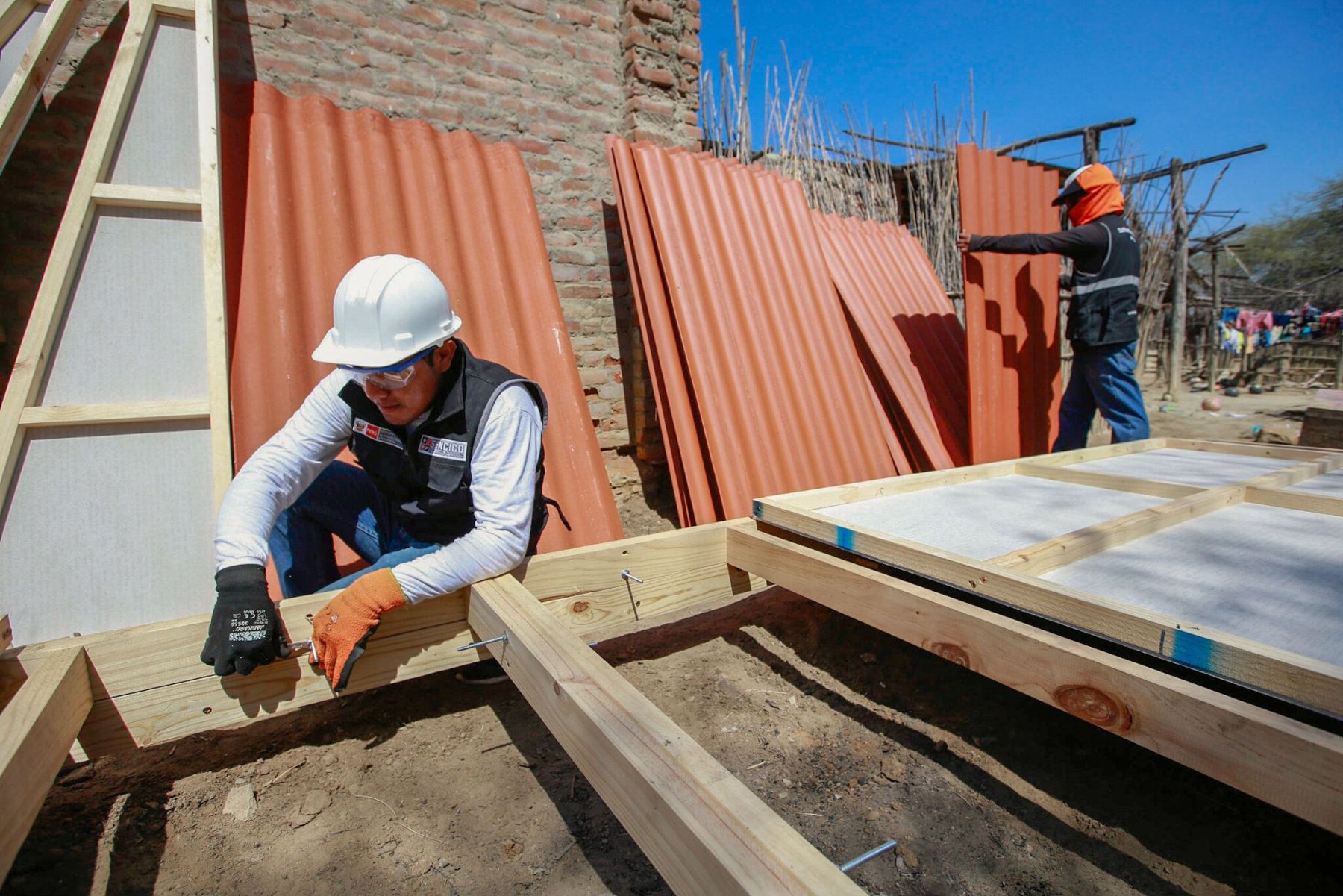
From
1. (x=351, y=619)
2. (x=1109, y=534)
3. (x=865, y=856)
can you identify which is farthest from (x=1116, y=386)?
(x=351, y=619)

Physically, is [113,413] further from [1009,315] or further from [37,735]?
[1009,315]

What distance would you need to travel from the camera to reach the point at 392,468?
204cm

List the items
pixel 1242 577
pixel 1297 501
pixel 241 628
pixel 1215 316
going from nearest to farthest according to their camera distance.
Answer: pixel 241 628
pixel 1242 577
pixel 1297 501
pixel 1215 316

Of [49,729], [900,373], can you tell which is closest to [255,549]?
[49,729]

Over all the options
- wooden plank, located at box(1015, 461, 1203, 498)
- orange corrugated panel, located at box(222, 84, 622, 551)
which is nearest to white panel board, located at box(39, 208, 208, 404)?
orange corrugated panel, located at box(222, 84, 622, 551)

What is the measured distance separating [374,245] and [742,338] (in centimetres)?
184

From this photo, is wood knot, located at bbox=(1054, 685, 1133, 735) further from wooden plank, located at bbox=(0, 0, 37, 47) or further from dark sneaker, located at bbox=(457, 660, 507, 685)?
wooden plank, located at bbox=(0, 0, 37, 47)

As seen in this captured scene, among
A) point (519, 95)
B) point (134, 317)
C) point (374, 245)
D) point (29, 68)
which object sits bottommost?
point (134, 317)

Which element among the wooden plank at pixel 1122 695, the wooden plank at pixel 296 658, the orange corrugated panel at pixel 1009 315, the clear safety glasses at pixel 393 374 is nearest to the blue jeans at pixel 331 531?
the wooden plank at pixel 296 658

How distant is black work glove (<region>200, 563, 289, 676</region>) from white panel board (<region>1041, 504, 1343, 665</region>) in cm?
188

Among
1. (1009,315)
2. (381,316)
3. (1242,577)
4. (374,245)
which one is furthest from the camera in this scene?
(1009,315)

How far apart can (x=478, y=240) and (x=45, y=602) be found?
84.4 inches

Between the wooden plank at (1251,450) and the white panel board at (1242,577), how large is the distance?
123 cm

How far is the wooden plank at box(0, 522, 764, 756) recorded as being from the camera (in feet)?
5.12
